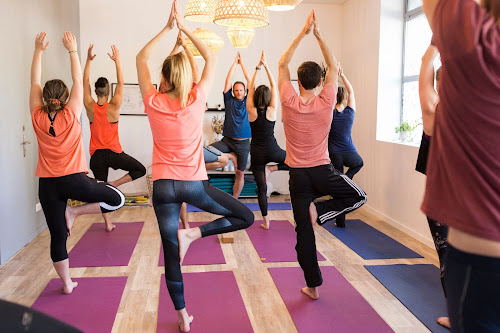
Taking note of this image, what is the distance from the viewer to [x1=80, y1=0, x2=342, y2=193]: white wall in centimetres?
741

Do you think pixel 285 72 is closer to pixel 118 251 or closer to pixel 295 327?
pixel 295 327

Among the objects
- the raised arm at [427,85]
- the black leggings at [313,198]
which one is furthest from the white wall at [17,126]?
the raised arm at [427,85]

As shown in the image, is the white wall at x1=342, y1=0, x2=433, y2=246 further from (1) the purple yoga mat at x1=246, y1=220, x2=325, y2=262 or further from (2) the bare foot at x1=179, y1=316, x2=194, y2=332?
(2) the bare foot at x1=179, y1=316, x2=194, y2=332

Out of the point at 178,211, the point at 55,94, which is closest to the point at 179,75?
the point at 178,211

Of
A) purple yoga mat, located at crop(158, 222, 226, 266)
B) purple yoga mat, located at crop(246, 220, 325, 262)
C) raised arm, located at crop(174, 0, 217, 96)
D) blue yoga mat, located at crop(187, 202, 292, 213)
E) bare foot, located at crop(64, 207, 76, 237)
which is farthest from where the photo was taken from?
blue yoga mat, located at crop(187, 202, 292, 213)

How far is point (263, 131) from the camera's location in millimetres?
5328

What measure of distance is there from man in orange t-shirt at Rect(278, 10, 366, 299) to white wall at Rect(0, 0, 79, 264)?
8.69 feet

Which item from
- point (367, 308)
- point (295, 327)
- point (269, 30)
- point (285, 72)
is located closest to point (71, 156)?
point (285, 72)

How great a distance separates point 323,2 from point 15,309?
7.60 m

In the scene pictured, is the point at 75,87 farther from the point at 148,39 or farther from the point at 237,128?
the point at 148,39

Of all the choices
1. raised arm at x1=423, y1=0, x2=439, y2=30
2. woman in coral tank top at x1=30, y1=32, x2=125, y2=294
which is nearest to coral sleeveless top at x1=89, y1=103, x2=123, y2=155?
woman in coral tank top at x1=30, y1=32, x2=125, y2=294

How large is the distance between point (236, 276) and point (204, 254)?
2.20ft

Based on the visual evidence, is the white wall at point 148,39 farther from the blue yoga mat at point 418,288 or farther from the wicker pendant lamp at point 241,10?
the blue yoga mat at point 418,288

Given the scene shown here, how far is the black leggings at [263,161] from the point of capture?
213 inches
